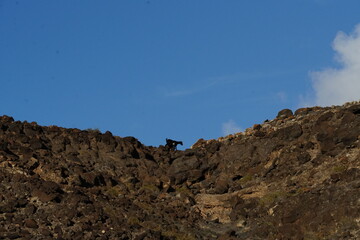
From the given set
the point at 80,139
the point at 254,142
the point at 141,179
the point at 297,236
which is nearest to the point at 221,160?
the point at 254,142

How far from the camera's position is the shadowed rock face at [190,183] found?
36812 mm

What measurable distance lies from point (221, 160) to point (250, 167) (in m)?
2.58

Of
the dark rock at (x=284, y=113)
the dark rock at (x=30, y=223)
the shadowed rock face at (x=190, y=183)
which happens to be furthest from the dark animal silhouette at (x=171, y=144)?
the dark rock at (x=30, y=223)

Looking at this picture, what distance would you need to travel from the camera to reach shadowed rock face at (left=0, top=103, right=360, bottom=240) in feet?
121

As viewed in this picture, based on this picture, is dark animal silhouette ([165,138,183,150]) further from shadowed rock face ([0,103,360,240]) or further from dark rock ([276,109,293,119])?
dark rock ([276,109,293,119])

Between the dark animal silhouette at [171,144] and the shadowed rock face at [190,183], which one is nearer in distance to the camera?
the shadowed rock face at [190,183]

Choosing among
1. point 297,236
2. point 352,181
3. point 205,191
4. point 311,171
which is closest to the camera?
point 297,236

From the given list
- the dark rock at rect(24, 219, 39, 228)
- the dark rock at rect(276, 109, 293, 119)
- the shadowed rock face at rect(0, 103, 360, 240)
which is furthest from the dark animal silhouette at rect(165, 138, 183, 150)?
the dark rock at rect(24, 219, 39, 228)

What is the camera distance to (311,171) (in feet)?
138

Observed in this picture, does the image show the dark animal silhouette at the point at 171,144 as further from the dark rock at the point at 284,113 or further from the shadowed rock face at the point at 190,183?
the dark rock at the point at 284,113

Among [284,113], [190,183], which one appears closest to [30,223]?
[190,183]

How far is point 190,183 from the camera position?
150 feet

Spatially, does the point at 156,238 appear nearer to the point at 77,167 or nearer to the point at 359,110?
the point at 77,167

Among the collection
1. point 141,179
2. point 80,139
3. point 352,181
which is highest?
point 80,139
